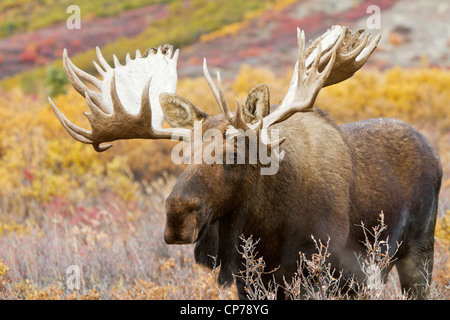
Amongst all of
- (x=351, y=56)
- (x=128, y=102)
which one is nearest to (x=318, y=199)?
(x=351, y=56)

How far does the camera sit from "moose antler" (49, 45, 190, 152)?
12.9 ft

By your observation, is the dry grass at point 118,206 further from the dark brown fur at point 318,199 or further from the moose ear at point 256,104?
the moose ear at point 256,104

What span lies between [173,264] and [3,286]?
147 centimetres

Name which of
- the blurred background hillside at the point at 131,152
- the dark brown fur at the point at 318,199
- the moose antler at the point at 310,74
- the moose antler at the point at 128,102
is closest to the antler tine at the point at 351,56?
the moose antler at the point at 310,74

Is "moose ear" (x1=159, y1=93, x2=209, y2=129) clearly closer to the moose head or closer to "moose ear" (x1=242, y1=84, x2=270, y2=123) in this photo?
the moose head

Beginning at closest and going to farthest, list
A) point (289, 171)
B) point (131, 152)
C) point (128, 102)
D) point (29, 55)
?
1. point (289, 171)
2. point (128, 102)
3. point (131, 152)
4. point (29, 55)

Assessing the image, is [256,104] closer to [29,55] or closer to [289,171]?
[289,171]

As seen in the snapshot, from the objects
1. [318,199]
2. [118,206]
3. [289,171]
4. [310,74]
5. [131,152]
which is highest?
[310,74]

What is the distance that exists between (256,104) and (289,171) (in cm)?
50

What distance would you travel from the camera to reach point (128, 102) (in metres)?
4.59

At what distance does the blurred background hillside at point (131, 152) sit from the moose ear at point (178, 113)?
166cm

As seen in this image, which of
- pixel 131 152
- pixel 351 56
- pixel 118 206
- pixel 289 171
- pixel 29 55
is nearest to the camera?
pixel 289 171

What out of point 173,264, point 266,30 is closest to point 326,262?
point 173,264
